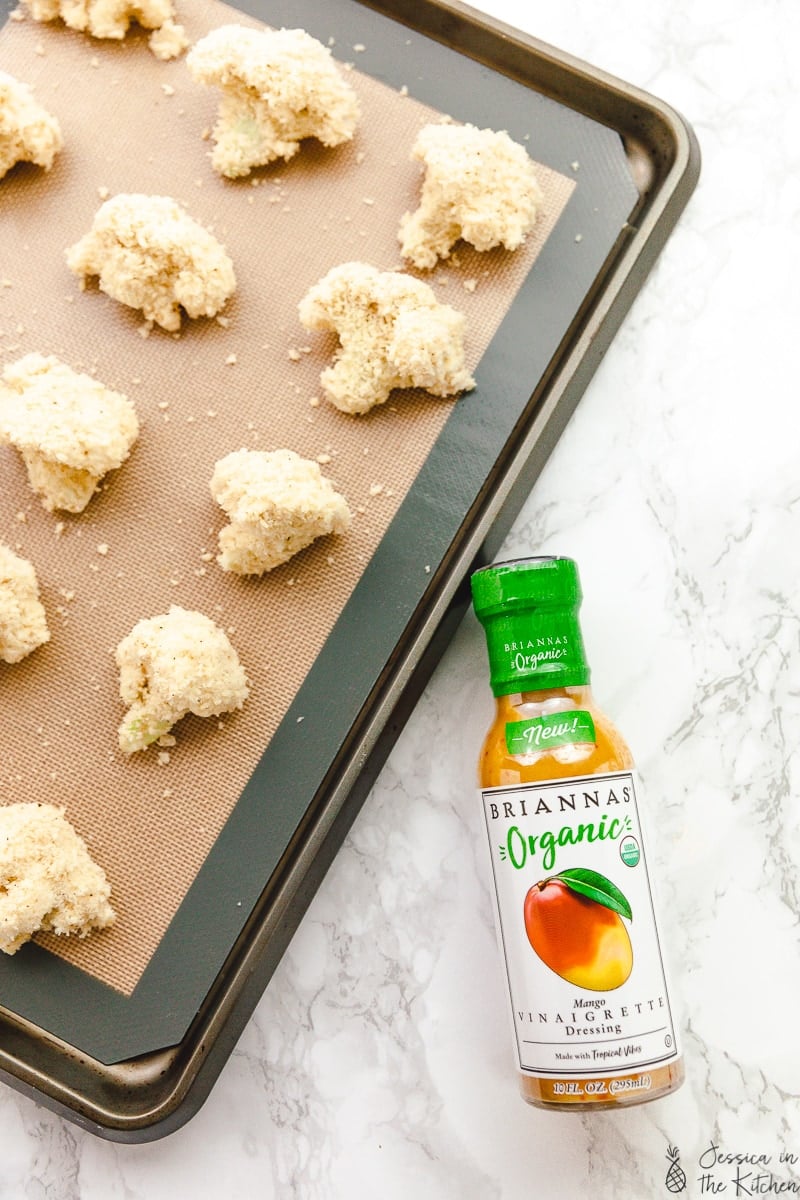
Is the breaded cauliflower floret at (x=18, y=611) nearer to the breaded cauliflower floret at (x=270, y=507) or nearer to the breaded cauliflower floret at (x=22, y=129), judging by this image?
the breaded cauliflower floret at (x=270, y=507)

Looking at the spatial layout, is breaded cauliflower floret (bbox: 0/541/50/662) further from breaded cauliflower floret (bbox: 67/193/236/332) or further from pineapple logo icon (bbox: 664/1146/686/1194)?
pineapple logo icon (bbox: 664/1146/686/1194)

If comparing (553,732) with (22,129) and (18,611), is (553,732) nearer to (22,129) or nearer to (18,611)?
(18,611)

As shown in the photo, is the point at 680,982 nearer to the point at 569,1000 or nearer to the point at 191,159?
the point at 569,1000

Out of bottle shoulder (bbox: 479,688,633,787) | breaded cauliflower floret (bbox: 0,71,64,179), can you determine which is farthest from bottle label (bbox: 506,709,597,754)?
breaded cauliflower floret (bbox: 0,71,64,179)

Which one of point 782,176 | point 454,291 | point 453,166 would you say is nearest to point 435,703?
point 454,291

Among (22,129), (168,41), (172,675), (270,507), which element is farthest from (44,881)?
(168,41)
